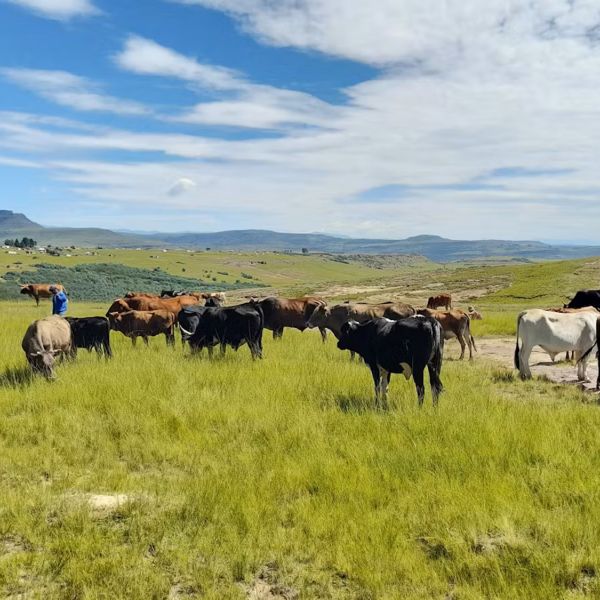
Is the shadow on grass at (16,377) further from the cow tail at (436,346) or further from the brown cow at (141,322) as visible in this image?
the cow tail at (436,346)

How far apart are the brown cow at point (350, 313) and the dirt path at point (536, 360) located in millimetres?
2433

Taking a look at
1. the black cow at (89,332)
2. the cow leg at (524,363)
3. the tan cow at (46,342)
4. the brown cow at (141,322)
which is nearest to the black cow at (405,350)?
the cow leg at (524,363)

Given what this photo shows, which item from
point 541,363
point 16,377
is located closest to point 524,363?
point 541,363

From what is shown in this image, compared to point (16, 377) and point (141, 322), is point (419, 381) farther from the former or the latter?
point (141, 322)

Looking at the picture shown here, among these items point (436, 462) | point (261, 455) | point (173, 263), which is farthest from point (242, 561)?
point (173, 263)

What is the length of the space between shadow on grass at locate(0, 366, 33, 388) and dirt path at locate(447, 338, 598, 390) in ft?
40.1

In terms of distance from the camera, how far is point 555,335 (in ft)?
41.1

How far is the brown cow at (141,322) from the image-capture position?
1711 centimetres

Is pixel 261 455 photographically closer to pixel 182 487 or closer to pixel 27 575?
pixel 182 487

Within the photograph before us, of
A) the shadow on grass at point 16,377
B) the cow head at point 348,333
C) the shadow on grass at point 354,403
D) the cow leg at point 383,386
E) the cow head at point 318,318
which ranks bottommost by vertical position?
the shadow on grass at point 16,377

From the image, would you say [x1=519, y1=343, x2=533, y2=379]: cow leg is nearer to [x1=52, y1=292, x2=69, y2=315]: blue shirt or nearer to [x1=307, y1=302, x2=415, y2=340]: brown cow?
[x1=307, y1=302, x2=415, y2=340]: brown cow

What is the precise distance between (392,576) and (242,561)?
1351 millimetres

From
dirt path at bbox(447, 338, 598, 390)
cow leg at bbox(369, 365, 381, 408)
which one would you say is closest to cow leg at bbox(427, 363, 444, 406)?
cow leg at bbox(369, 365, 381, 408)

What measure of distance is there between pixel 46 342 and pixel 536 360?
1395 centimetres
